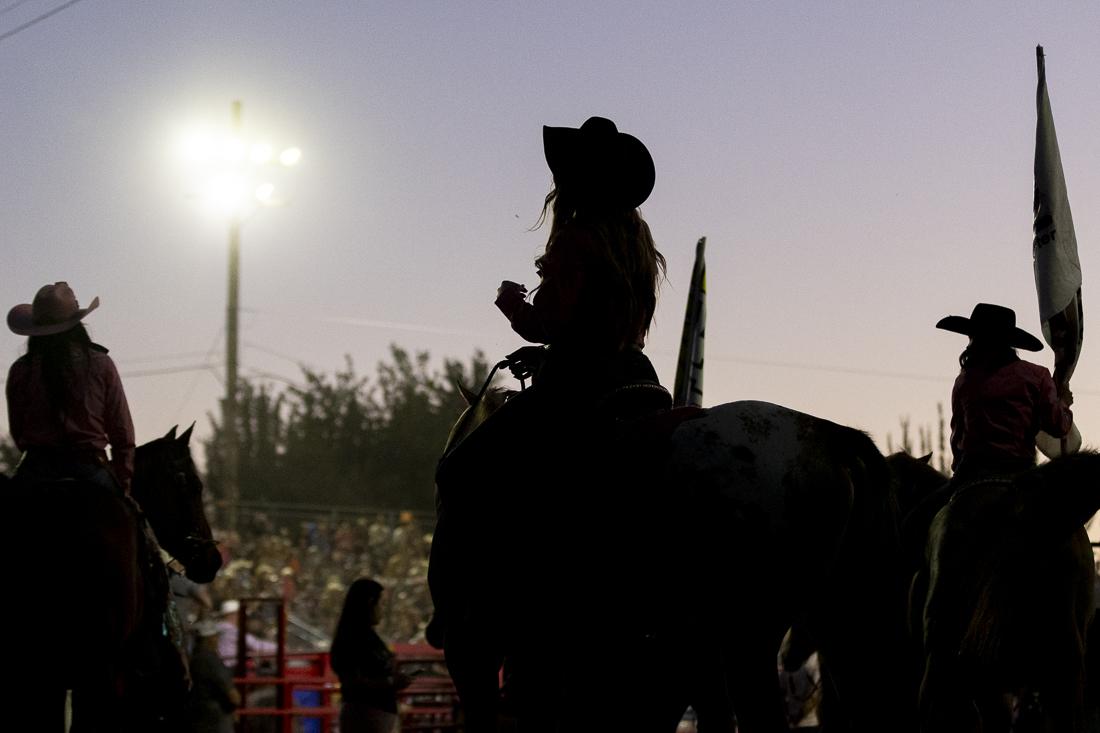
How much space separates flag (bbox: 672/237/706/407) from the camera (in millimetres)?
11352

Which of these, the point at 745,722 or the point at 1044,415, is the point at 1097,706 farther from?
the point at 745,722

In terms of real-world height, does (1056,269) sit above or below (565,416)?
above

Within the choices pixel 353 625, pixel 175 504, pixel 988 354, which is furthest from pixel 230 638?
pixel 988 354

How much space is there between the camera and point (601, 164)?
21.1 feet

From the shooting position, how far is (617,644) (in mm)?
6039

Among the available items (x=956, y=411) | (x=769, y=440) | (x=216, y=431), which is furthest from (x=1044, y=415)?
(x=216, y=431)

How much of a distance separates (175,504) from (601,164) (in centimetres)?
446

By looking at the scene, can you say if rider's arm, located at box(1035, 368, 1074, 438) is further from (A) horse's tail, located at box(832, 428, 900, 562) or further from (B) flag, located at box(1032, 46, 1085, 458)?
(A) horse's tail, located at box(832, 428, 900, 562)

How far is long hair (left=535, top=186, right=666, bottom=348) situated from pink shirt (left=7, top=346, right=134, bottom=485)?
287 centimetres

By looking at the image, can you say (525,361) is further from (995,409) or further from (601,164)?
(995,409)

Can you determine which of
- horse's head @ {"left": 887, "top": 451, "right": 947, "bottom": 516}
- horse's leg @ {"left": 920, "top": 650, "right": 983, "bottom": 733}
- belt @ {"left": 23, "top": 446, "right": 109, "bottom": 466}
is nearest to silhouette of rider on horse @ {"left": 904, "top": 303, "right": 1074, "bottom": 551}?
horse's head @ {"left": 887, "top": 451, "right": 947, "bottom": 516}

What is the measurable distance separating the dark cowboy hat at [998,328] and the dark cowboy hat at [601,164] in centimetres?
279

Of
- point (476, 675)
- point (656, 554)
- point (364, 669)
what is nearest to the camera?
point (656, 554)

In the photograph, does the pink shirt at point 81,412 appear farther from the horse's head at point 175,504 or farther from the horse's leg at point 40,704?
the horse's head at point 175,504
